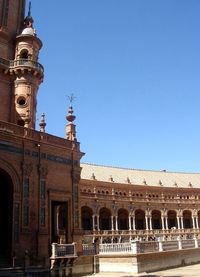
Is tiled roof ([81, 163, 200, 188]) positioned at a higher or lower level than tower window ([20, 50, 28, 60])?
lower

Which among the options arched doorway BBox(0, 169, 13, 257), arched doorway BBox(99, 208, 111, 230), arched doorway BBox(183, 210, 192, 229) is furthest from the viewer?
arched doorway BBox(183, 210, 192, 229)

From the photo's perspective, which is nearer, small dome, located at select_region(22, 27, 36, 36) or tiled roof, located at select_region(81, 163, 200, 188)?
small dome, located at select_region(22, 27, 36, 36)

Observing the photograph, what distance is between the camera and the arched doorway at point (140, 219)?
66.8 metres

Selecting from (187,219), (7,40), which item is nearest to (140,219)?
(187,219)

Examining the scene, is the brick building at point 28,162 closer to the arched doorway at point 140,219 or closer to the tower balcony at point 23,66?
the tower balcony at point 23,66

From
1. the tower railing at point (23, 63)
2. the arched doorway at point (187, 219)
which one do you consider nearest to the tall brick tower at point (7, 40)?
the tower railing at point (23, 63)

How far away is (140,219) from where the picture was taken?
A: 6719 centimetres

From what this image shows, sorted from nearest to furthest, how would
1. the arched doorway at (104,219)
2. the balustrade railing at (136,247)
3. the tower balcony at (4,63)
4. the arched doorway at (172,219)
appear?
the balustrade railing at (136,247) → the tower balcony at (4,63) → the arched doorway at (104,219) → the arched doorway at (172,219)

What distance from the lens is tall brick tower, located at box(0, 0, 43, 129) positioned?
33312 millimetres

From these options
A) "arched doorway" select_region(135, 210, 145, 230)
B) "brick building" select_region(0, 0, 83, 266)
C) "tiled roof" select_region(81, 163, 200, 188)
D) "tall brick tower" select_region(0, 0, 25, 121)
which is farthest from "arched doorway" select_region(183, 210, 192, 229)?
"tall brick tower" select_region(0, 0, 25, 121)

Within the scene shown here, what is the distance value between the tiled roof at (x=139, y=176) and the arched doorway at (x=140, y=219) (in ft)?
17.6

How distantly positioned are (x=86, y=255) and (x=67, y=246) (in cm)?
215

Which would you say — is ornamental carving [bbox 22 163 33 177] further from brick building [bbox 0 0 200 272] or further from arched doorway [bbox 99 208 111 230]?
arched doorway [bbox 99 208 111 230]

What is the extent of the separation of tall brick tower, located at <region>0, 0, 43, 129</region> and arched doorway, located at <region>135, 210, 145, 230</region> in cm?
3840
